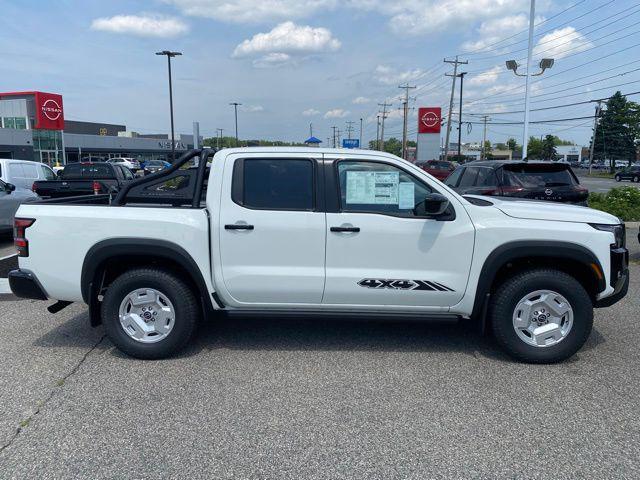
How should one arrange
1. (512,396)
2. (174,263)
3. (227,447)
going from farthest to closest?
(174,263) < (512,396) < (227,447)

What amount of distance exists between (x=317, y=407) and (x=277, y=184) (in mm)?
1908

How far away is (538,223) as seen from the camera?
14.5ft

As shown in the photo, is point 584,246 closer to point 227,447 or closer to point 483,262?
point 483,262

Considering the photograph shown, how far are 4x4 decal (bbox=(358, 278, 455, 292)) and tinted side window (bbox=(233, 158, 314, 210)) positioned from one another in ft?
2.70

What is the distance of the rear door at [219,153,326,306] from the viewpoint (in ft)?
14.6

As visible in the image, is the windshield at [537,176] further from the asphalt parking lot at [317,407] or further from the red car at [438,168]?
the red car at [438,168]

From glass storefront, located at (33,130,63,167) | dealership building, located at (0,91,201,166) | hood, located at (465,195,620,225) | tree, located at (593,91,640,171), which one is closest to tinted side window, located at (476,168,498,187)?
hood, located at (465,195,620,225)

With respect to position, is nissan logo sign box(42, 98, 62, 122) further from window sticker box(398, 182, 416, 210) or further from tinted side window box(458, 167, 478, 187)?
window sticker box(398, 182, 416, 210)

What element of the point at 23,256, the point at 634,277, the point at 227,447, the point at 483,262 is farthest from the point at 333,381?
the point at 634,277

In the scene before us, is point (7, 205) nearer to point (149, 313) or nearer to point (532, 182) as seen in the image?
point (149, 313)

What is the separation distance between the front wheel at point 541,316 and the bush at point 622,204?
943 cm

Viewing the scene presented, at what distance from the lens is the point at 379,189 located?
4523mm

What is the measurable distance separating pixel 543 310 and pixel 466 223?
102 centimetres

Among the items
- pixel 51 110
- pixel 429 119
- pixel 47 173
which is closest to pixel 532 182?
pixel 47 173
